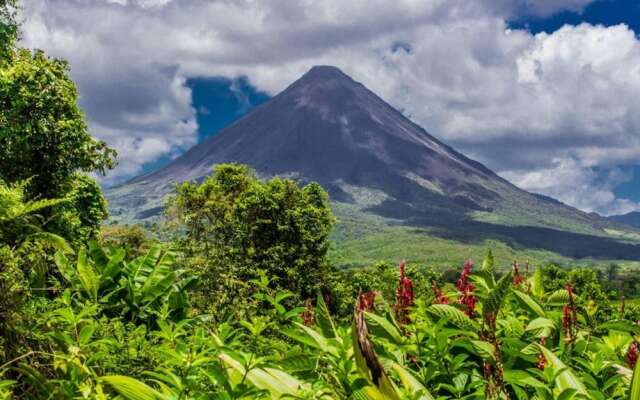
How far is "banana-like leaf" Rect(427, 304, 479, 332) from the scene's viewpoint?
2764 millimetres

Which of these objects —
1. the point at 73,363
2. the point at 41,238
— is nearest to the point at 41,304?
the point at 41,238

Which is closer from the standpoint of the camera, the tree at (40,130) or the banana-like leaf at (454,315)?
the banana-like leaf at (454,315)

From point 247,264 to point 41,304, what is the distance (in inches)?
1130

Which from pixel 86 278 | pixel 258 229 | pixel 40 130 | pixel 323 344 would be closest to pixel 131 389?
pixel 323 344

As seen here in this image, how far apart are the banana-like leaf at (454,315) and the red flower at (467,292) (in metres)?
0.36

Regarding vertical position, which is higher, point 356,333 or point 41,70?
point 41,70

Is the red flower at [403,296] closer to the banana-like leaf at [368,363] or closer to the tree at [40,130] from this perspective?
the banana-like leaf at [368,363]

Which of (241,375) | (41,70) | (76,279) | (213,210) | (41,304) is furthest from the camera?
(213,210)

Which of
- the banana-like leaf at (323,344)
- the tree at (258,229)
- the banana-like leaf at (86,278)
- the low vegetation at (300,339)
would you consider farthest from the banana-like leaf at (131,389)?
the tree at (258,229)

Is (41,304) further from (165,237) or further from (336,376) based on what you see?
(165,237)

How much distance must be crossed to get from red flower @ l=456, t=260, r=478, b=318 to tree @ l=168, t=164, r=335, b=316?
95.4 feet

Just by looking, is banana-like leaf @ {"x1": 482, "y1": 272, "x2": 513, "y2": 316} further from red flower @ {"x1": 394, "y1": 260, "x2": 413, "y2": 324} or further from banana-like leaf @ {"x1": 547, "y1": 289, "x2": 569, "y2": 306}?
banana-like leaf @ {"x1": 547, "y1": 289, "x2": 569, "y2": 306}

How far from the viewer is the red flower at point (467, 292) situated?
10.6 ft

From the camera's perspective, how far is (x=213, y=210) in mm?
35406
